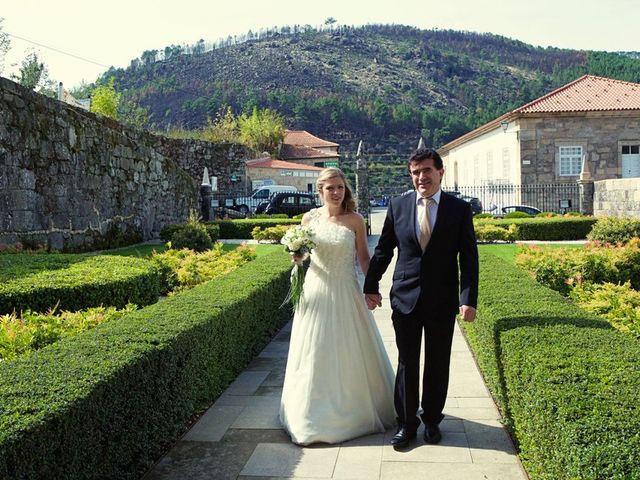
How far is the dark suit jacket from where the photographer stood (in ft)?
14.0

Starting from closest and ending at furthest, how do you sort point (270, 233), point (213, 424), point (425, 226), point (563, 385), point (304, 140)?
point (563, 385) < point (425, 226) < point (213, 424) < point (270, 233) < point (304, 140)

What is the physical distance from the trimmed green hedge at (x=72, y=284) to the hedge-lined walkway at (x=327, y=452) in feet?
6.53

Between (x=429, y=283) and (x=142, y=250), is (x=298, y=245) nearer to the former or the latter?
(x=429, y=283)

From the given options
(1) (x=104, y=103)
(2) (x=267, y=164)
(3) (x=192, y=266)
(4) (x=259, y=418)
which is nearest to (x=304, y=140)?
(2) (x=267, y=164)

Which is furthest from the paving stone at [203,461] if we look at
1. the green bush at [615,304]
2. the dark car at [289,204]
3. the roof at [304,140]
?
the roof at [304,140]

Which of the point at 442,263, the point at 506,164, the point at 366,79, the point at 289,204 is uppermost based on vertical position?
the point at 366,79

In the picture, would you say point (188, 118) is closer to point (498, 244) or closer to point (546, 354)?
point (498, 244)

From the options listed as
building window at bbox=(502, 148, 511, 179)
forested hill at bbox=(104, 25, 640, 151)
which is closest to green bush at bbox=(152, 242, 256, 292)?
building window at bbox=(502, 148, 511, 179)

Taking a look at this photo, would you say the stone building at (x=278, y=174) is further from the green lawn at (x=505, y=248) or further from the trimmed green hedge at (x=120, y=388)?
the trimmed green hedge at (x=120, y=388)

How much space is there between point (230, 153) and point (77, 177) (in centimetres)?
2276

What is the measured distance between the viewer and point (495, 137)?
3403cm

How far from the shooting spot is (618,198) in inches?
798

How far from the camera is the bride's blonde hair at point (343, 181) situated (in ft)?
16.4

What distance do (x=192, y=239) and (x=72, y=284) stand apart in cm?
866
